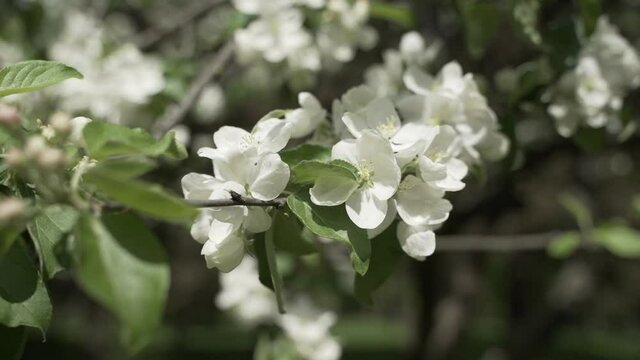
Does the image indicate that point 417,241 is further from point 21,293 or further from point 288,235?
point 21,293

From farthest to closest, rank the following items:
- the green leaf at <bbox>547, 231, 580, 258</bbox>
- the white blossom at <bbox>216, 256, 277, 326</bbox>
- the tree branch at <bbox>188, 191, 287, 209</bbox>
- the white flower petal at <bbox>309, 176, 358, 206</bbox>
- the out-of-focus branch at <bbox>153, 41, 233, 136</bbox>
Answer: the white blossom at <bbox>216, 256, 277, 326</bbox> < the green leaf at <bbox>547, 231, 580, 258</bbox> < the out-of-focus branch at <bbox>153, 41, 233, 136</bbox> < the white flower petal at <bbox>309, 176, 358, 206</bbox> < the tree branch at <bbox>188, 191, 287, 209</bbox>

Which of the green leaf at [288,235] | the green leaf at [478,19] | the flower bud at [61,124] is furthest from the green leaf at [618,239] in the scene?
the flower bud at [61,124]

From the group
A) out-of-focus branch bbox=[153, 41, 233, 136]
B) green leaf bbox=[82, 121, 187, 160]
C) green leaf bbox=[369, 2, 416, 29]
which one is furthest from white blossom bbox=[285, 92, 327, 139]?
green leaf bbox=[369, 2, 416, 29]

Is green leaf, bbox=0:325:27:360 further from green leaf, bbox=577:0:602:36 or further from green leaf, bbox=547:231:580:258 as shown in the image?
green leaf, bbox=547:231:580:258

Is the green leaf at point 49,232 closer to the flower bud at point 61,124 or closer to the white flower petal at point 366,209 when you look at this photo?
the flower bud at point 61,124

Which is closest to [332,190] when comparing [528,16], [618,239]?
[528,16]

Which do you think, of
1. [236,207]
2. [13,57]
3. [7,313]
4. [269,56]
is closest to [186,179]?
[236,207]
